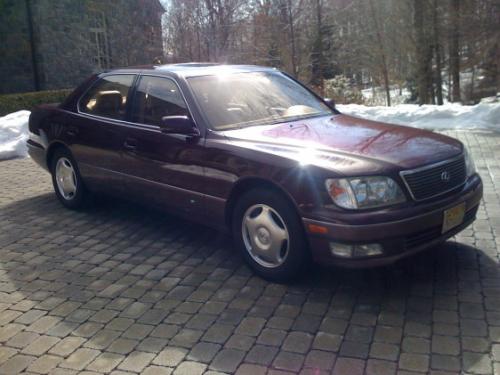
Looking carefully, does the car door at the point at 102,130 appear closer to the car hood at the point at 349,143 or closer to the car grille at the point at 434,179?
the car hood at the point at 349,143

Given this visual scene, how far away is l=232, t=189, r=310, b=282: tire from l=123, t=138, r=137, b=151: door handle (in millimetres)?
1410

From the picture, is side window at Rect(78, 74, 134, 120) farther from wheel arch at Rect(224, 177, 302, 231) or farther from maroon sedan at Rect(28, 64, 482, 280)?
wheel arch at Rect(224, 177, 302, 231)

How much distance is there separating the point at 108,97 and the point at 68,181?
47.4 inches

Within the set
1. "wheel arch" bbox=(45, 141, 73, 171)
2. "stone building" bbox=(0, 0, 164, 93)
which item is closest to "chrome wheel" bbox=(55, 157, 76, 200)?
"wheel arch" bbox=(45, 141, 73, 171)

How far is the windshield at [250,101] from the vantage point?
15.3 ft

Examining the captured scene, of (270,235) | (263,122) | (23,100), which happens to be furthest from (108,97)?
(23,100)

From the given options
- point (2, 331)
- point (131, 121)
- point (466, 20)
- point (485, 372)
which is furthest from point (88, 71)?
point (485, 372)

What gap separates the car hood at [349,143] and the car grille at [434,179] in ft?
0.19

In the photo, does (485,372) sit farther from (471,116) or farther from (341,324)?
(471,116)

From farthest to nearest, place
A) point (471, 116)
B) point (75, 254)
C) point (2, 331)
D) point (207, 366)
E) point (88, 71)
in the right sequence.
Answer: point (88, 71)
point (471, 116)
point (75, 254)
point (2, 331)
point (207, 366)

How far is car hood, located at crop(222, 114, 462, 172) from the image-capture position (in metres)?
3.71

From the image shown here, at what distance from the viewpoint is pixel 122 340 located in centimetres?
341

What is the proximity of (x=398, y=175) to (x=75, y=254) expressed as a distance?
9.63ft

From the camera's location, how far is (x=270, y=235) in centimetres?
399
